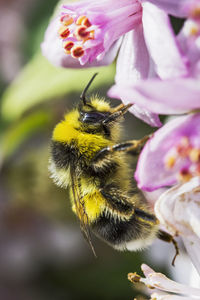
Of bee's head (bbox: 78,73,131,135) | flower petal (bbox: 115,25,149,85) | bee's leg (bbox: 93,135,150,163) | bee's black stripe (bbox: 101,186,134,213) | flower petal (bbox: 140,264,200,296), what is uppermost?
flower petal (bbox: 115,25,149,85)

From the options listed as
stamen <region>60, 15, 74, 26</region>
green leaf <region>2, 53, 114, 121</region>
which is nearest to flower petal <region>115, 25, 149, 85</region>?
stamen <region>60, 15, 74, 26</region>

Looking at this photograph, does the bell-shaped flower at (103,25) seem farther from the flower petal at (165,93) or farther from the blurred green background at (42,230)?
the blurred green background at (42,230)

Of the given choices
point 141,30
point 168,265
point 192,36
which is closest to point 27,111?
point 168,265

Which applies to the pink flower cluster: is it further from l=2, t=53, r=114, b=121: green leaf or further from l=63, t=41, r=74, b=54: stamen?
l=2, t=53, r=114, b=121: green leaf

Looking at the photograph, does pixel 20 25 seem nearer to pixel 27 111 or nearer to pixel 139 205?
pixel 27 111

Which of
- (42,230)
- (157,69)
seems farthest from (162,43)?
(42,230)

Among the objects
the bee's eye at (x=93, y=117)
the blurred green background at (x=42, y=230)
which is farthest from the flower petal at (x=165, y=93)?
the blurred green background at (x=42, y=230)
